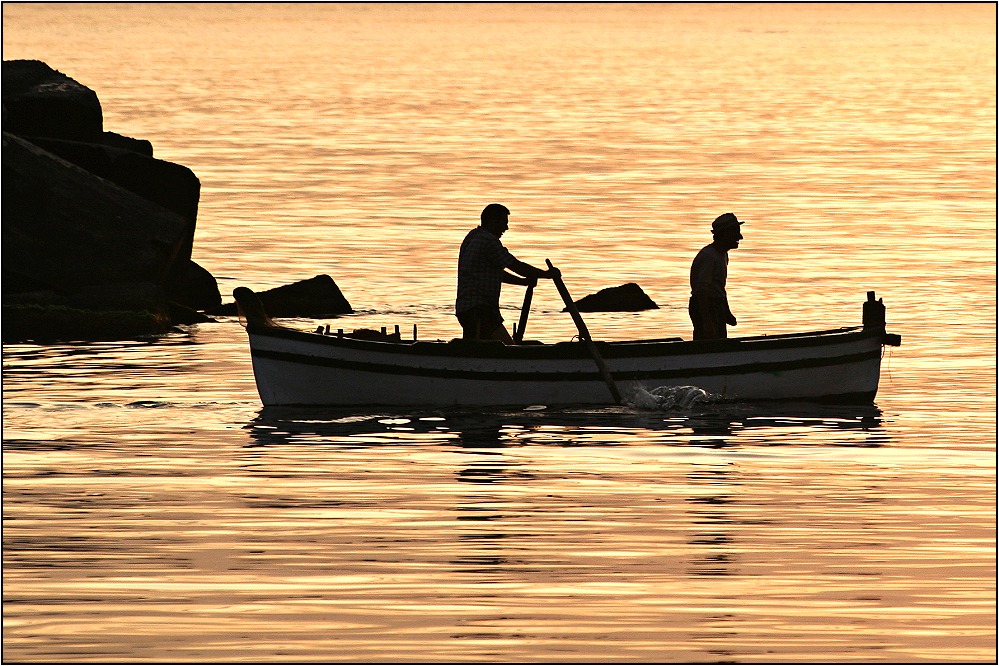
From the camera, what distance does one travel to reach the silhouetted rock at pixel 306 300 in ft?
103

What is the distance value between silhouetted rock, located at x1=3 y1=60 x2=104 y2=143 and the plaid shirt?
1288 centimetres

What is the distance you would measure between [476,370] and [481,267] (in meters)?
1.03

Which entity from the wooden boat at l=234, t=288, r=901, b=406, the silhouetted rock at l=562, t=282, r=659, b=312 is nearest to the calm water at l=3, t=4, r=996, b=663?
the wooden boat at l=234, t=288, r=901, b=406

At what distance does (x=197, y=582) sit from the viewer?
1342 centimetres

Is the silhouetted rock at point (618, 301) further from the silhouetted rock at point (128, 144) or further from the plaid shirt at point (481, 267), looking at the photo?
the plaid shirt at point (481, 267)

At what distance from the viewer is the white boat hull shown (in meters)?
21.7

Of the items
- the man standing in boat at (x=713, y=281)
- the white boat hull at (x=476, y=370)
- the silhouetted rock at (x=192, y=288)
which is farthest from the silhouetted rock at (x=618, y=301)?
the white boat hull at (x=476, y=370)

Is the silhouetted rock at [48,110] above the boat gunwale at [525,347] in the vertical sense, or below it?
above

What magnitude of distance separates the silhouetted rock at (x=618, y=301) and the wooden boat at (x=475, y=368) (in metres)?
9.52

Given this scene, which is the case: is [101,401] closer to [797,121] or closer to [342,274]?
[342,274]

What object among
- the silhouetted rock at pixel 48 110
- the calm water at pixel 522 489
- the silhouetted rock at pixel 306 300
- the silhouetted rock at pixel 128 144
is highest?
the silhouetted rock at pixel 48 110

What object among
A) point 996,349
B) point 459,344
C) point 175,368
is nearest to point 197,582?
point 459,344

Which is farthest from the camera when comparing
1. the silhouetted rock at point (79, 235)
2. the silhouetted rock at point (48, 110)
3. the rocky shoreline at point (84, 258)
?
the silhouetted rock at point (48, 110)

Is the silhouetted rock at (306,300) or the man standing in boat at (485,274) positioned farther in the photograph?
the silhouetted rock at (306,300)
